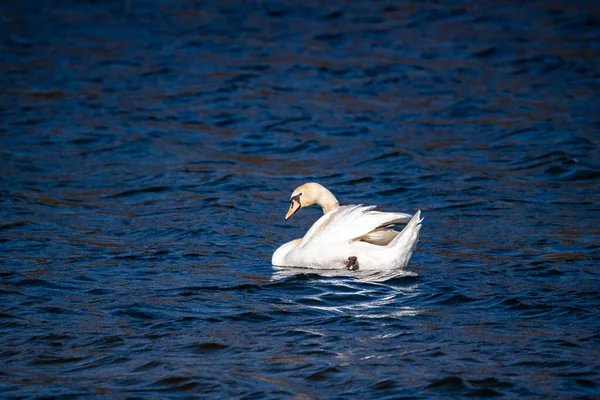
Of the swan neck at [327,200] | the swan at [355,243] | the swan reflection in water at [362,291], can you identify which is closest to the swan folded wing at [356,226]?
the swan at [355,243]

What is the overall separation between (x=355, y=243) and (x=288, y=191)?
366cm

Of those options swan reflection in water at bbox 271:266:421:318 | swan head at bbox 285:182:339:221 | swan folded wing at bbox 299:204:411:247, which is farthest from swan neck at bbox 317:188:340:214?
swan reflection in water at bbox 271:266:421:318

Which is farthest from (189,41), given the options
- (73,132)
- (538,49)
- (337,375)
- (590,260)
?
(337,375)

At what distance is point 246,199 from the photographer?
12.0 meters

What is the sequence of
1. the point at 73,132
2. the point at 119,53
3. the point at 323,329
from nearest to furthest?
1. the point at 323,329
2. the point at 73,132
3. the point at 119,53

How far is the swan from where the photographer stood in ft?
28.0

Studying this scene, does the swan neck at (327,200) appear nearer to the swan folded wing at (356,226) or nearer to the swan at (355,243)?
the swan at (355,243)

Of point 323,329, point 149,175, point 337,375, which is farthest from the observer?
point 149,175

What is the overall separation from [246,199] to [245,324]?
482 cm

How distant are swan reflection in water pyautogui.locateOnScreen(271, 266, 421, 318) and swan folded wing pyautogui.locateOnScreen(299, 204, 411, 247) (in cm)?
32

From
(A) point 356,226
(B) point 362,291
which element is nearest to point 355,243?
(A) point 356,226

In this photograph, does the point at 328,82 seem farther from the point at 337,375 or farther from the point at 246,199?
the point at 337,375

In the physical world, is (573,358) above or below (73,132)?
below

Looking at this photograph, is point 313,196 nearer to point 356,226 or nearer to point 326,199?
point 326,199
